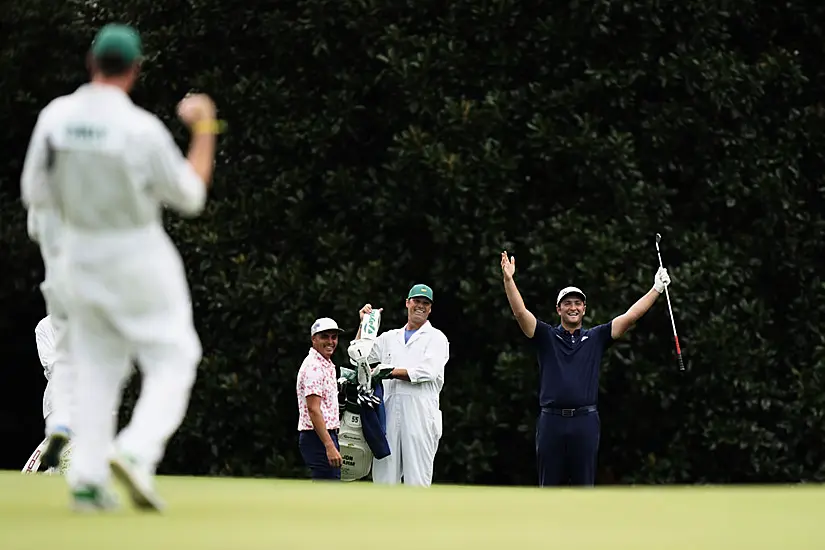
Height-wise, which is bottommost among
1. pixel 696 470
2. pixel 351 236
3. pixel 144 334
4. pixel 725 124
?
pixel 696 470

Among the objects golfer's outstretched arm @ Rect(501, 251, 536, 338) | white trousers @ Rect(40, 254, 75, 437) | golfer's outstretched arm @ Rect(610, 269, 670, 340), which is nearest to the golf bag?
golfer's outstretched arm @ Rect(501, 251, 536, 338)

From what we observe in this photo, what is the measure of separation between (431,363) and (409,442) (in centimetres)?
64

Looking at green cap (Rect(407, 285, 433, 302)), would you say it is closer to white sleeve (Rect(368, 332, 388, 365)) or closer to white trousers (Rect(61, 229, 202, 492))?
white sleeve (Rect(368, 332, 388, 365))

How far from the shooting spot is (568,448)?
1253 cm

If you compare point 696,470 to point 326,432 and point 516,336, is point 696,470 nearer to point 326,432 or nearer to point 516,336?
point 516,336

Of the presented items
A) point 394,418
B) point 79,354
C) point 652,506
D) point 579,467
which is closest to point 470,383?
point 394,418

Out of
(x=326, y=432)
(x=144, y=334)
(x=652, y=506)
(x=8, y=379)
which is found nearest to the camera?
(x=144, y=334)

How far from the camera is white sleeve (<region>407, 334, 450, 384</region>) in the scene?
44.1 ft

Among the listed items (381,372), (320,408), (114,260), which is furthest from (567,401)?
(114,260)

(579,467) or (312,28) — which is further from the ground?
(312,28)

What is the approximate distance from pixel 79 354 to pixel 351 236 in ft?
36.0

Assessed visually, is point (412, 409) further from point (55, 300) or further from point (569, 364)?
point (55, 300)

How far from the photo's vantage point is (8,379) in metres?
20.4

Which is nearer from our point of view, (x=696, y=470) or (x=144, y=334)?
(x=144, y=334)
